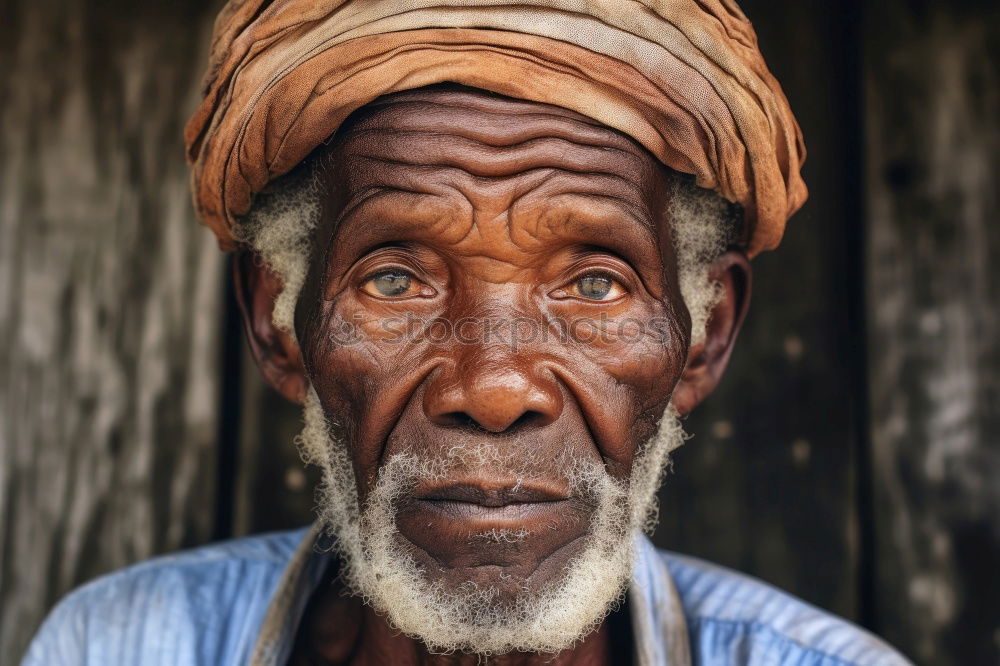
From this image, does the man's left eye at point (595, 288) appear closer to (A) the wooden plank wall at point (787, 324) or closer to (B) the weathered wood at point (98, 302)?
(A) the wooden plank wall at point (787, 324)

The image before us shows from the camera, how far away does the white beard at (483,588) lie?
1606mm

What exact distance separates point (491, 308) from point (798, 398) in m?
1.08

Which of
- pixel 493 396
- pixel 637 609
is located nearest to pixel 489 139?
pixel 493 396

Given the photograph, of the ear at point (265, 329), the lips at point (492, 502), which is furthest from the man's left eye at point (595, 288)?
the ear at point (265, 329)

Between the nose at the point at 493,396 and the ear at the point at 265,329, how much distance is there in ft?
1.45

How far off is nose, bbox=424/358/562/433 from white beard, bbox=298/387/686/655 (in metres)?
0.06

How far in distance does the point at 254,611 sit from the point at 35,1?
4.69 ft

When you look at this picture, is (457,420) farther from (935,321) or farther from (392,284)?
(935,321)

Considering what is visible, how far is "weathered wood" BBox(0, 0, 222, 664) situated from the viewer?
2305mm

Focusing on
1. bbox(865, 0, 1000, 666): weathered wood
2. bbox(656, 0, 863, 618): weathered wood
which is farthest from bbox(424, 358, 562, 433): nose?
bbox(865, 0, 1000, 666): weathered wood

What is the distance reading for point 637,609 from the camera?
1.91m

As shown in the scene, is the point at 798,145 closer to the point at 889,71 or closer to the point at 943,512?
the point at 889,71

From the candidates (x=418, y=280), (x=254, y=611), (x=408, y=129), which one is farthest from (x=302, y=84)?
(x=254, y=611)

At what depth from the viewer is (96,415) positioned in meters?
2.33
